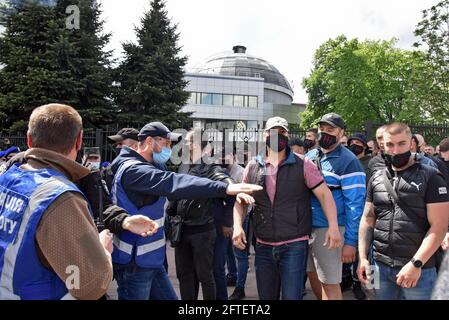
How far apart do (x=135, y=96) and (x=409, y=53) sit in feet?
84.9

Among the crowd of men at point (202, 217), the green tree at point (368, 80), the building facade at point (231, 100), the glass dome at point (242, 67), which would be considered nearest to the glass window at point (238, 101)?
the building facade at point (231, 100)

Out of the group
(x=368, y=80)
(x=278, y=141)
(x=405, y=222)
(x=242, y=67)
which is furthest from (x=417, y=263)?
(x=242, y=67)

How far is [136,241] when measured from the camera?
3.10 m

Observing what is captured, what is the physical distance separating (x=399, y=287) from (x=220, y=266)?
2.08 m

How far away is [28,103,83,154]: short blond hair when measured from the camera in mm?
1881

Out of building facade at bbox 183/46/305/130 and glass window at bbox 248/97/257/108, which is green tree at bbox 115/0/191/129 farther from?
glass window at bbox 248/97/257/108

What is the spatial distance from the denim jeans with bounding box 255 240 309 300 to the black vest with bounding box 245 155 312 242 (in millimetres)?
97

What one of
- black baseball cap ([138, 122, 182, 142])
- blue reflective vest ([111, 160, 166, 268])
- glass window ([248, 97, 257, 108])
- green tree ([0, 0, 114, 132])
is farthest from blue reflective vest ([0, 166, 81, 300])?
glass window ([248, 97, 257, 108])

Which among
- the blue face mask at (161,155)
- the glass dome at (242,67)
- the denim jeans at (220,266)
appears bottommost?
the denim jeans at (220,266)

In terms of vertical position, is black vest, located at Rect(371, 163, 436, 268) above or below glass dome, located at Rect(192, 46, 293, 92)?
below

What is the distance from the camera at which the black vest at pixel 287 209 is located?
11.3 feet

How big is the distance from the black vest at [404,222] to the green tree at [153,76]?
574 inches

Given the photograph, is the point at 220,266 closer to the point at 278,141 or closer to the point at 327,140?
the point at 278,141

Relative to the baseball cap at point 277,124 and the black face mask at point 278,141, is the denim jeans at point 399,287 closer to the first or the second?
the black face mask at point 278,141
